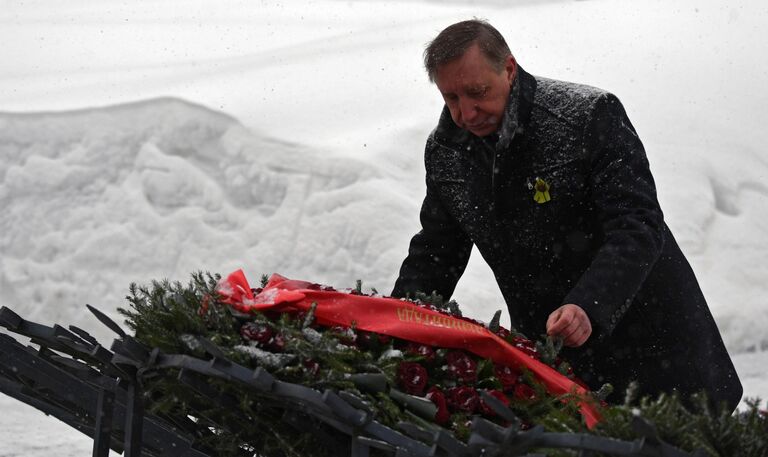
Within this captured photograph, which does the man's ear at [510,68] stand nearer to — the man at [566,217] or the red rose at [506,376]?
the man at [566,217]

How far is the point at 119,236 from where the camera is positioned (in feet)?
21.0

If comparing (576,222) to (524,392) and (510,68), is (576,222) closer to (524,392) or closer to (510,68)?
(510,68)

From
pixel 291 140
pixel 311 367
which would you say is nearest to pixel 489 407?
pixel 311 367

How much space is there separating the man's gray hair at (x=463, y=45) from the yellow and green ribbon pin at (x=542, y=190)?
28cm

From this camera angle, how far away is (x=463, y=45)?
2148 millimetres

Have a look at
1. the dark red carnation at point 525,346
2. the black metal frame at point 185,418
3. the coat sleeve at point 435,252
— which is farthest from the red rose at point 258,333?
the coat sleeve at point 435,252

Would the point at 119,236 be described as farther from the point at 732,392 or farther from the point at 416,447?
the point at 416,447

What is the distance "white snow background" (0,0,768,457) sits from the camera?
20.3 ft

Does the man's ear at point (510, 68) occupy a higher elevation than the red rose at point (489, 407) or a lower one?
higher

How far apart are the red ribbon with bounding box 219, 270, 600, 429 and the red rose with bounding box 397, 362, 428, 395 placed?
0.11 metres

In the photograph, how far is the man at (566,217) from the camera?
217 centimetres

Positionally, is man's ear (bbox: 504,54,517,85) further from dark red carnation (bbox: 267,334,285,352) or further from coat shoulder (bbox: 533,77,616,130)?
dark red carnation (bbox: 267,334,285,352)

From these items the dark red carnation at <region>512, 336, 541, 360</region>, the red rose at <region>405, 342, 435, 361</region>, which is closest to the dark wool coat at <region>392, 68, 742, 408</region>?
the dark red carnation at <region>512, 336, 541, 360</region>

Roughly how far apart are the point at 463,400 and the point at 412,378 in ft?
0.31
